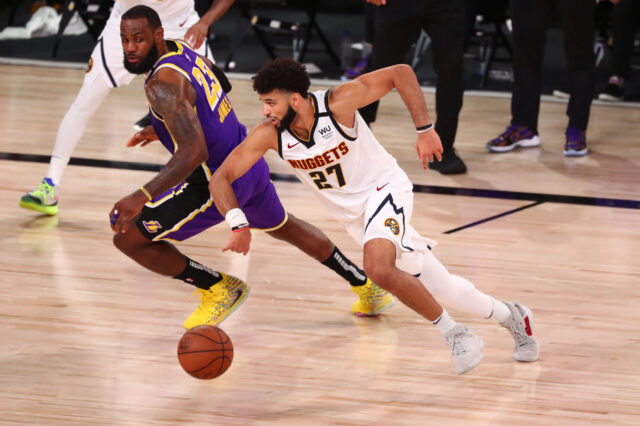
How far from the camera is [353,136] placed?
3783mm

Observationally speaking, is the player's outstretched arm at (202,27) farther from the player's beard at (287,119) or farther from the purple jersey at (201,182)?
the player's beard at (287,119)


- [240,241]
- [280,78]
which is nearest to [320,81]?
[280,78]

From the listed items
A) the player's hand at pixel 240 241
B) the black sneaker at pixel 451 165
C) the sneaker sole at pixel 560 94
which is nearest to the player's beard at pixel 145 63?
the player's hand at pixel 240 241

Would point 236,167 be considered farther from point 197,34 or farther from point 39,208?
point 39,208

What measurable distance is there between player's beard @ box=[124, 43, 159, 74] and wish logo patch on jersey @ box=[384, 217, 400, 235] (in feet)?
3.99

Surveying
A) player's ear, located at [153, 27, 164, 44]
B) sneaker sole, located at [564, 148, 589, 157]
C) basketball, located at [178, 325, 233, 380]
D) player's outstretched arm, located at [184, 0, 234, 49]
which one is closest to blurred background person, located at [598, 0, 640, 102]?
sneaker sole, located at [564, 148, 589, 157]

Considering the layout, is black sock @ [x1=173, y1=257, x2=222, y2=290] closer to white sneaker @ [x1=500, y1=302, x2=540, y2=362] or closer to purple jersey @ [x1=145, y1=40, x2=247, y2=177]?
purple jersey @ [x1=145, y1=40, x2=247, y2=177]

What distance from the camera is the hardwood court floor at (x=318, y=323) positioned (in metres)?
3.50

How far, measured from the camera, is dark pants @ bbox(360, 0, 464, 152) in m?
6.50

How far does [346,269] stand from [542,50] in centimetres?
355

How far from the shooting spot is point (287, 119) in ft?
12.2

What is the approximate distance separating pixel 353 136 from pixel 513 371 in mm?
1140

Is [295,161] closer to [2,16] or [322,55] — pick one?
[322,55]

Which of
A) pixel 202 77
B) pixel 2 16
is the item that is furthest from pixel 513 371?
pixel 2 16
